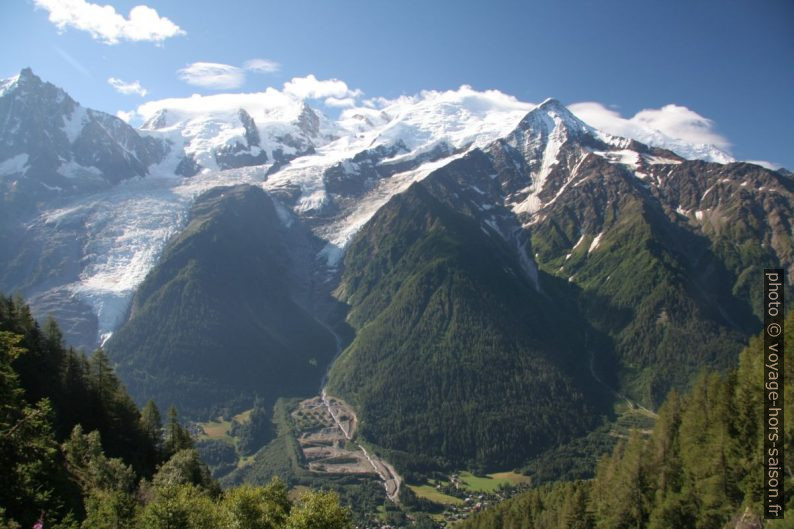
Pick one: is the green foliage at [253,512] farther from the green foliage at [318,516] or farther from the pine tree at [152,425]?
the pine tree at [152,425]

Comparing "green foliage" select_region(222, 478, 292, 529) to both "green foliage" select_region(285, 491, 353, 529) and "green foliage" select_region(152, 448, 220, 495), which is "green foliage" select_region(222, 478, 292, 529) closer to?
"green foliage" select_region(285, 491, 353, 529)

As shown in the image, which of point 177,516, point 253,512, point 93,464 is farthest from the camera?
point 93,464

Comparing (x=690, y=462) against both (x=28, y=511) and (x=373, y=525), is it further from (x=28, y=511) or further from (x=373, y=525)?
(x=373, y=525)

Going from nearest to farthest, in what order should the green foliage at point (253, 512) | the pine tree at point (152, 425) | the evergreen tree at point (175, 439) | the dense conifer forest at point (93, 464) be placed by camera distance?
Answer: the dense conifer forest at point (93, 464) < the green foliage at point (253, 512) < the evergreen tree at point (175, 439) < the pine tree at point (152, 425)

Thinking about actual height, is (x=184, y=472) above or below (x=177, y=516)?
below

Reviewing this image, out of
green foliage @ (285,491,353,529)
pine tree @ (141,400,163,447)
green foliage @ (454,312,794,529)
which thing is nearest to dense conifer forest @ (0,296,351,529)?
green foliage @ (285,491,353,529)

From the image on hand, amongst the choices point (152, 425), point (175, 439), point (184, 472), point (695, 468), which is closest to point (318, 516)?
point (184, 472)

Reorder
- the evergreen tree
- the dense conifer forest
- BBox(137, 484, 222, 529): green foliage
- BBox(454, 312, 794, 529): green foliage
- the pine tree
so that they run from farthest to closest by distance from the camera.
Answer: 1. the pine tree
2. the evergreen tree
3. BBox(454, 312, 794, 529): green foliage
4. BBox(137, 484, 222, 529): green foliage
5. the dense conifer forest

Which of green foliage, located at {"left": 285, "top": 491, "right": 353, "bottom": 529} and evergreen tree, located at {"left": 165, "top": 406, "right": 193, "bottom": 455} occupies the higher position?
green foliage, located at {"left": 285, "top": 491, "right": 353, "bottom": 529}

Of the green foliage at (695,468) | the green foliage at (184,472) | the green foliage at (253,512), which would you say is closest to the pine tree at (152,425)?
the green foliage at (184,472)

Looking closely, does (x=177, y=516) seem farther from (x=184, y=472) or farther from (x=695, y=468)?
(x=695, y=468)

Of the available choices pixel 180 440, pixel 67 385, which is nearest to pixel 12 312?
pixel 67 385
